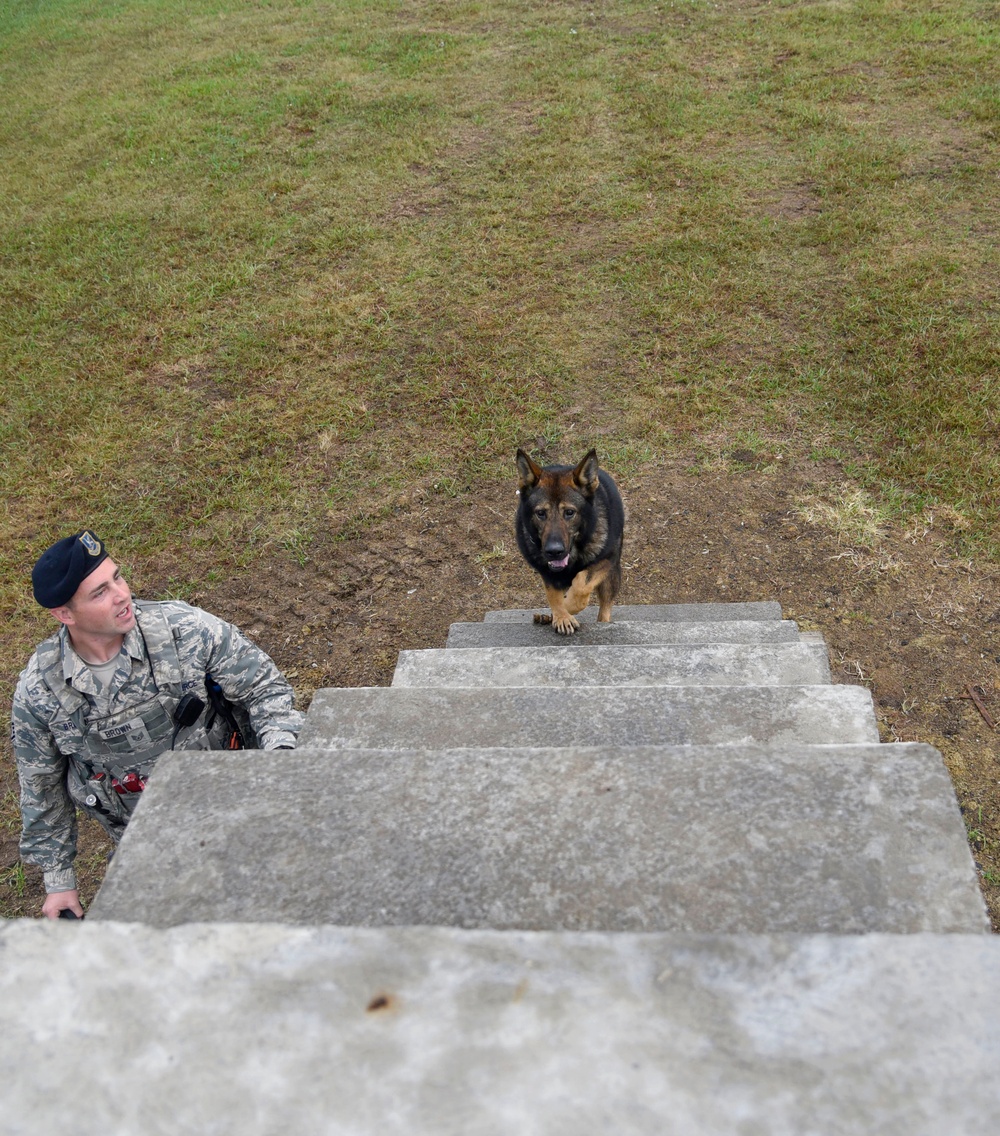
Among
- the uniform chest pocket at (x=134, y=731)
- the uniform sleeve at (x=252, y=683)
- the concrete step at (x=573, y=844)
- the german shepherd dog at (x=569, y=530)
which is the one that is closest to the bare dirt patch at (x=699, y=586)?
the german shepherd dog at (x=569, y=530)

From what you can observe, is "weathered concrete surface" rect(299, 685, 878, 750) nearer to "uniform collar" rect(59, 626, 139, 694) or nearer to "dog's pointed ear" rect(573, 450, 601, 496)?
"uniform collar" rect(59, 626, 139, 694)

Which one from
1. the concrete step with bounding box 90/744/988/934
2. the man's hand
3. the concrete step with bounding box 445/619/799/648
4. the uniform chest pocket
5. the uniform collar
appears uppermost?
the concrete step with bounding box 90/744/988/934

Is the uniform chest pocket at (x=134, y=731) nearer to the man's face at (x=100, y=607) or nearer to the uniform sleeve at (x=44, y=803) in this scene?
the uniform sleeve at (x=44, y=803)

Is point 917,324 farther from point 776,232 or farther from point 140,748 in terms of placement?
point 140,748

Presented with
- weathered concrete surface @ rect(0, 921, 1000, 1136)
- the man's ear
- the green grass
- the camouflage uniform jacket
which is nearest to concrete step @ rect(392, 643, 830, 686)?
the camouflage uniform jacket

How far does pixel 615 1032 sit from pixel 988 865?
3276 mm

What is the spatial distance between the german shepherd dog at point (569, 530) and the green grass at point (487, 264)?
183 centimetres

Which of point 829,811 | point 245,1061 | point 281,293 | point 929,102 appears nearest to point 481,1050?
point 245,1061

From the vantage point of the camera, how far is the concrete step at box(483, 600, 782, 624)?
475cm

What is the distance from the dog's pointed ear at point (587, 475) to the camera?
4309 millimetres

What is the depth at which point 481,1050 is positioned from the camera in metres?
1.14

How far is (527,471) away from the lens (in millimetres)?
4398

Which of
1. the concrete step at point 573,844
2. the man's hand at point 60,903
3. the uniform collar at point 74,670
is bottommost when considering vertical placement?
the man's hand at point 60,903

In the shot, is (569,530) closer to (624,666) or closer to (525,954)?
(624,666)
